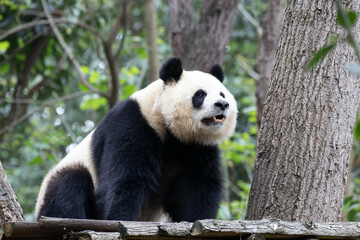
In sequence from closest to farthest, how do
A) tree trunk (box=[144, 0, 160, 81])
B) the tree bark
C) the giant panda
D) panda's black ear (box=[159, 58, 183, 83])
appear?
the tree bark
the giant panda
panda's black ear (box=[159, 58, 183, 83])
tree trunk (box=[144, 0, 160, 81])

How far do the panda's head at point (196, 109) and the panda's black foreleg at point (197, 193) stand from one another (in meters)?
0.27

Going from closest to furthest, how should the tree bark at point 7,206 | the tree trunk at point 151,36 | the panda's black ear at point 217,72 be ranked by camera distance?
the tree bark at point 7,206 < the panda's black ear at point 217,72 < the tree trunk at point 151,36

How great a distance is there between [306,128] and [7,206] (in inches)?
77.7

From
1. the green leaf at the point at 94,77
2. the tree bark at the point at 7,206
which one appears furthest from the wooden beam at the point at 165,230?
the green leaf at the point at 94,77

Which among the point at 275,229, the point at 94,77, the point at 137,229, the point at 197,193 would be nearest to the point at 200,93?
the point at 197,193

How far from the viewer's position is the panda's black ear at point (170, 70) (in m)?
4.09

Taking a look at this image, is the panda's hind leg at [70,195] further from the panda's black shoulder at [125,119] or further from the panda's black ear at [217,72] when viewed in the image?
the panda's black ear at [217,72]

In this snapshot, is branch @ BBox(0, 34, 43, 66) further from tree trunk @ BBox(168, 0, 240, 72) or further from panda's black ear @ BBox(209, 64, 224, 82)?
panda's black ear @ BBox(209, 64, 224, 82)

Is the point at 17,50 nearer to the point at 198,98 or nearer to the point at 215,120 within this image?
the point at 198,98

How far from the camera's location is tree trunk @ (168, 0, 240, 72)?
604 centimetres

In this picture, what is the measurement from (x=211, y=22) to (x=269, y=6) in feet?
3.14

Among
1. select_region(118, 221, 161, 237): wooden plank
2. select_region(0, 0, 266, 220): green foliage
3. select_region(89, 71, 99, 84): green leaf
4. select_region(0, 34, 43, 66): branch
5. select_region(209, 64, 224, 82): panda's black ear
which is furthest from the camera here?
select_region(89, 71, 99, 84): green leaf

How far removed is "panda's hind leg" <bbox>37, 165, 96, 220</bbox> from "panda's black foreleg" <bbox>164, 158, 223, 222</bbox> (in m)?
0.69

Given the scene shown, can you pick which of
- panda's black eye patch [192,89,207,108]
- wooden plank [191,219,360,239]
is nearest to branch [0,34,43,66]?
panda's black eye patch [192,89,207,108]
